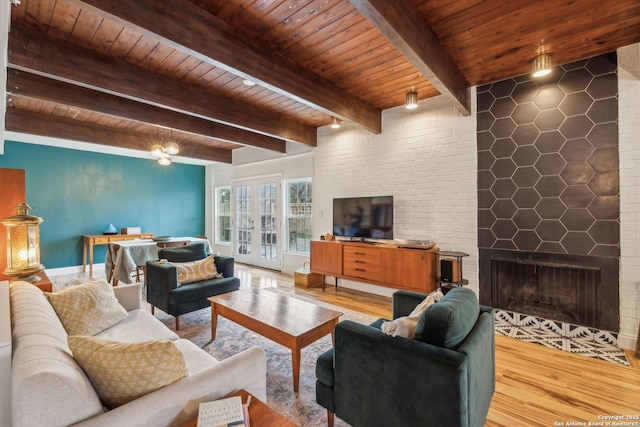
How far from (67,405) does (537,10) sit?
349 centimetres

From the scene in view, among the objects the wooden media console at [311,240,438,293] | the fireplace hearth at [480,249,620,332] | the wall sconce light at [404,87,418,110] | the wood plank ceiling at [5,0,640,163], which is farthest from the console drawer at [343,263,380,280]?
the wall sconce light at [404,87,418,110]

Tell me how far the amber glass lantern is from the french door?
4096 mm

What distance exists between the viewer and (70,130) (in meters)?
4.56

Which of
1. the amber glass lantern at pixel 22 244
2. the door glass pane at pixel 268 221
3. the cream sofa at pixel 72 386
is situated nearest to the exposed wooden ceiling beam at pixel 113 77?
the amber glass lantern at pixel 22 244

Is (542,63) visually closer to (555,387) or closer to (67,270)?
(555,387)

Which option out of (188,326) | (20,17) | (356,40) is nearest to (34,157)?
(20,17)

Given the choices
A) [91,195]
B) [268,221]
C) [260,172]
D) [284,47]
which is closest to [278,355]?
[284,47]

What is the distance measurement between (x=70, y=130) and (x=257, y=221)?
A: 11.7 ft

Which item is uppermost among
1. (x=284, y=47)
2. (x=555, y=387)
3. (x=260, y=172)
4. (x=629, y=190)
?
(x=284, y=47)

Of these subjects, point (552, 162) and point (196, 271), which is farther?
point (196, 271)

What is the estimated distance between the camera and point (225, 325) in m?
3.20

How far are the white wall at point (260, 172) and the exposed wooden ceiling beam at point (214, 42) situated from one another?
234 centimetres

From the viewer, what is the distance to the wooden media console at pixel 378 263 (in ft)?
11.8

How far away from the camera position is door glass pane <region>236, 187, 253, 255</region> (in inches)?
270
